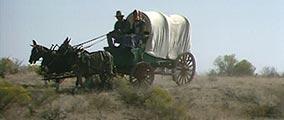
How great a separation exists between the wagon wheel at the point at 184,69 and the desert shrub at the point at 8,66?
725 cm

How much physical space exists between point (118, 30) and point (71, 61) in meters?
2.34

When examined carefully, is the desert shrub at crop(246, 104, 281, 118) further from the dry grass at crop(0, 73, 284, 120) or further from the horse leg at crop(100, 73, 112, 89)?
the horse leg at crop(100, 73, 112, 89)

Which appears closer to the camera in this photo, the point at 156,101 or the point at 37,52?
the point at 156,101

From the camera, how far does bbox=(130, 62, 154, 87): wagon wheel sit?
2275 centimetres

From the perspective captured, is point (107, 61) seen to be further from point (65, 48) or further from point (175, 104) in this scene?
point (175, 104)

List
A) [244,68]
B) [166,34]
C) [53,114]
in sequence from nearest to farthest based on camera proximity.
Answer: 1. [53,114]
2. [166,34]
3. [244,68]

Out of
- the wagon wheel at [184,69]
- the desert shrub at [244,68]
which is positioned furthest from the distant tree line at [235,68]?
the wagon wheel at [184,69]

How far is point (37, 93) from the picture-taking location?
19.1 metres

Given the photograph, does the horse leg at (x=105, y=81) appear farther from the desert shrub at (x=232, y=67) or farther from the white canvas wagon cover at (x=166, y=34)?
the desert shrub at (x=232, y=67)

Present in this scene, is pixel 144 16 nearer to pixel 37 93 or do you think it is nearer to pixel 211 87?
pixel 211 87

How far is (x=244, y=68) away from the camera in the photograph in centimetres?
4256

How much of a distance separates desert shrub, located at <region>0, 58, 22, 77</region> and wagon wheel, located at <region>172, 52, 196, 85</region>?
23.8 ft

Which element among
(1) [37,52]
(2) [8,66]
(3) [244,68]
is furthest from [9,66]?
(3) [244,68]

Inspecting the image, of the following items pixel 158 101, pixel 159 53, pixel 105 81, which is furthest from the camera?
pixel 159 53
